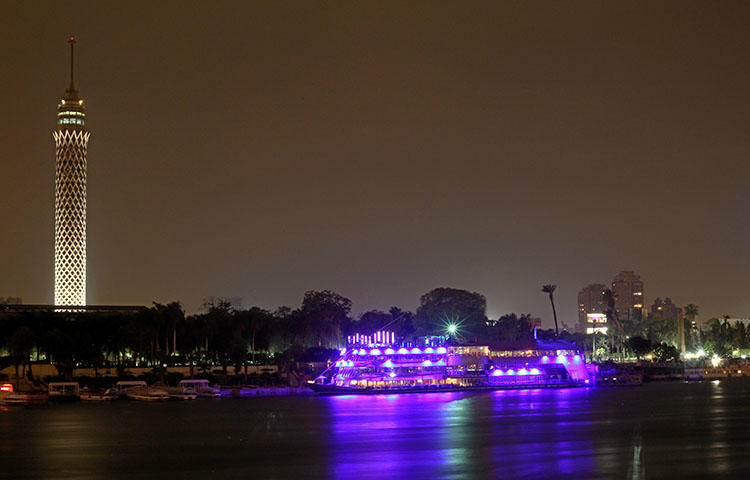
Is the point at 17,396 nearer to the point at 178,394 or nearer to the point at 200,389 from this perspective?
the point at 178,394

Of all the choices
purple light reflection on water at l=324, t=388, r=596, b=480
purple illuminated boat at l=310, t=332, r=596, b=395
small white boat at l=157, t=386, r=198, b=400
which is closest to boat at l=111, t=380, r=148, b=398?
small white boat at l=157, t=386, r=198, b=400

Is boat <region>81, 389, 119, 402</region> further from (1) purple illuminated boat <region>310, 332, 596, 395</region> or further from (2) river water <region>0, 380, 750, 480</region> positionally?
(1) purple illuminated boat <region>310, 332, 596, 395</region>

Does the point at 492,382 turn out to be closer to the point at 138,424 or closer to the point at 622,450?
the point at 138,424

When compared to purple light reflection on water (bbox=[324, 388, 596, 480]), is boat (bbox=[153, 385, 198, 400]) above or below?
above

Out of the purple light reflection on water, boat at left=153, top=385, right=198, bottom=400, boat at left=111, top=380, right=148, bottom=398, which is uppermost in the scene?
boat at left=111, top=380, right=148, bottom=398

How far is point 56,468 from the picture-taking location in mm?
56344

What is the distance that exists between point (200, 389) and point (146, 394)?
903cm

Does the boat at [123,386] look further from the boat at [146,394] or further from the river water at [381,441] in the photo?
the river water at [381,441]

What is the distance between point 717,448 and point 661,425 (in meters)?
18.3

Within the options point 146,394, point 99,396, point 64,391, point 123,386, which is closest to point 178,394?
point 146,394

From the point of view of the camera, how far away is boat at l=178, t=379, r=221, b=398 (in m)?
132

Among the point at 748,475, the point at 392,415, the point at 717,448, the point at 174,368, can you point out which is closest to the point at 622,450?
the point at 717,448

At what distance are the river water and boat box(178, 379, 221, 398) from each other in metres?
18.1

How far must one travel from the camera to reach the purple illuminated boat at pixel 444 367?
465 feet
